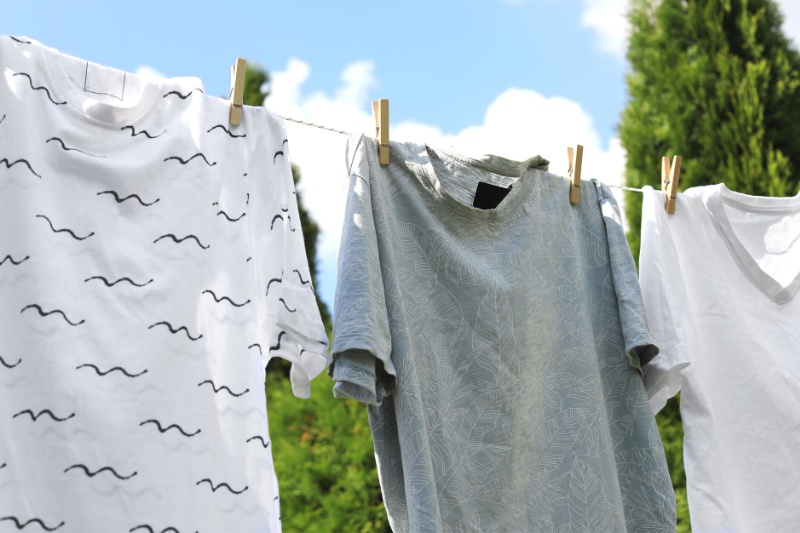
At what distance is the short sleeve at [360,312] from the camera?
4.91 ft

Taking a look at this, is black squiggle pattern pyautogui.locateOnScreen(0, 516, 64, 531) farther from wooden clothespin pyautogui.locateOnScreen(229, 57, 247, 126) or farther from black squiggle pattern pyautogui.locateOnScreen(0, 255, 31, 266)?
wooden clothespin pyautogui.locateOnScreen(229, 57, 247, 126)

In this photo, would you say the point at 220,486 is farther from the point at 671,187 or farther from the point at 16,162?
the point at 671,187

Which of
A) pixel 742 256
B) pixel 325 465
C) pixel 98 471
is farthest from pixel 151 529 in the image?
pixel 325 465

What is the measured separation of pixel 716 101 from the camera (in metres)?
3.95

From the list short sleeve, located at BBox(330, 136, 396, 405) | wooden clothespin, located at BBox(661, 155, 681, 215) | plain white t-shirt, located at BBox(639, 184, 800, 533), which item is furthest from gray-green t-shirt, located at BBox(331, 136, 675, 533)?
wooden clothespin, located at BBox(661, 155, 681, 215)

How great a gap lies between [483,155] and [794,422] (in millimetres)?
961

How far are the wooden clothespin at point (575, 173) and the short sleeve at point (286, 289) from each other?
26.9 inches

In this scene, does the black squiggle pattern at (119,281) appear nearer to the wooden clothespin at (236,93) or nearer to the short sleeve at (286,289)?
the short sleeve at (286,289)

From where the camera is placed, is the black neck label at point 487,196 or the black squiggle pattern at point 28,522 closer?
the black squiggle pattern at point 28,522

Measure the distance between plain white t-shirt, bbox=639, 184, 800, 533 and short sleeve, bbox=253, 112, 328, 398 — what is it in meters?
0.75

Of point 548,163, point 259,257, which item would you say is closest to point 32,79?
point 259,257

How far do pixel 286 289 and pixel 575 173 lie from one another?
0.78 meters

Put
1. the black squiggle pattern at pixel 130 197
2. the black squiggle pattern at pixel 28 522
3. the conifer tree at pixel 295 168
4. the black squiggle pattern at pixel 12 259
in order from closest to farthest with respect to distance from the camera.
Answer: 1. the black squiggle pattern at pixel 28 522
2. the black squiggle pattern at pixel 12 259
3. the black squiggle pattern at pixel 130 197
4. the conifer tree at pixel 295 168

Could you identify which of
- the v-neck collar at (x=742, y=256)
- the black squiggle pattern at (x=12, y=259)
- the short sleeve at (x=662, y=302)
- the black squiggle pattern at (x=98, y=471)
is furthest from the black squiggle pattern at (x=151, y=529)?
the v-neck collar at (x=742, y=256)
